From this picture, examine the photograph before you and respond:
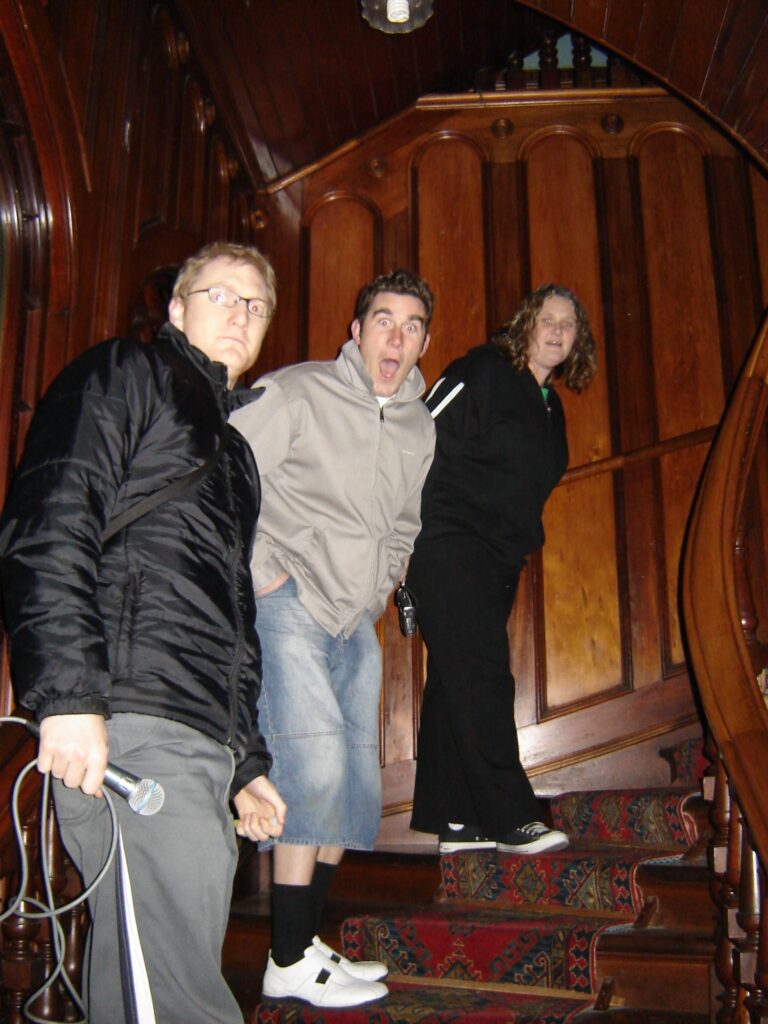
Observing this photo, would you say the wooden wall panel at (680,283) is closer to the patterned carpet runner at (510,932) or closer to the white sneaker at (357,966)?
the patterned carpet runner at (510,932)

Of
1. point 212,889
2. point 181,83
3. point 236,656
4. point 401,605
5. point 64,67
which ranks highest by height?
point 181,83

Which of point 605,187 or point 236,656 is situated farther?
point 605,187

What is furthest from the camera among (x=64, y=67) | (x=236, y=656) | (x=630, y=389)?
(x=630, y=389)

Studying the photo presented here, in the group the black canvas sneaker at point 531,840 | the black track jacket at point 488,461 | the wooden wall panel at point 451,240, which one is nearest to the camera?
the black canvas sneaker at point 531,840

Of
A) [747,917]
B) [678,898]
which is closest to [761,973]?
[747,917]

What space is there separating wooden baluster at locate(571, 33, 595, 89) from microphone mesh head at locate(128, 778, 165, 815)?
3568 millimetres

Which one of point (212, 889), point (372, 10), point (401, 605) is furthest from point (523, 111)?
point (212, 889)

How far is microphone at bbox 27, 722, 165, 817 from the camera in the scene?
107 centimetres

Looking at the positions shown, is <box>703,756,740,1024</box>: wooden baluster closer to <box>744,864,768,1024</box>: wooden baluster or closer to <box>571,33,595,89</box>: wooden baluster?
<box>744,864,768,1024</box>: wooden baluster

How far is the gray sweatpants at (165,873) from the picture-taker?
1.09m

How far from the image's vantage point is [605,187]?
3764mm

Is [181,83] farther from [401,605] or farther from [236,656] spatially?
[236,656]

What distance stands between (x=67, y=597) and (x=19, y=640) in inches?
2.8

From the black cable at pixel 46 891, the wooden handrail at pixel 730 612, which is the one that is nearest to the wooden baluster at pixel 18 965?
the black cable at pixel 46 891
